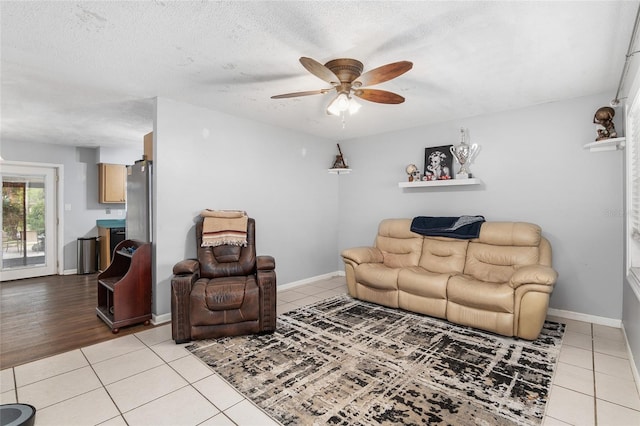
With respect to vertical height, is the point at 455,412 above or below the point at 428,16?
below

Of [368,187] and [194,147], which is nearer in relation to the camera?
[194,147]

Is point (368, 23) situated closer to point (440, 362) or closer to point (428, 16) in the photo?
point (428, 16)

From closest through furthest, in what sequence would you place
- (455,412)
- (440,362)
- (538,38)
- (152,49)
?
(455,412), (538,38), (152,49), (440,362)

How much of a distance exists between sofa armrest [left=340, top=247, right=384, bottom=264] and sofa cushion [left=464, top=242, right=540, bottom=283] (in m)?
1.15

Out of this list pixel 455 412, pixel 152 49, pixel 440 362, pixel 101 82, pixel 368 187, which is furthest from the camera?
pixel 368 187

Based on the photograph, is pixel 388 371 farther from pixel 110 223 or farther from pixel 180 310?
pixel 110 223

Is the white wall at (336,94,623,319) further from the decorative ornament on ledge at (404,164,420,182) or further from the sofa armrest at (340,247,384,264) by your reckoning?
the sofa armrest at (340,247,384,264)

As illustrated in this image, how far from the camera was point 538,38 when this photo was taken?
88.4 inches

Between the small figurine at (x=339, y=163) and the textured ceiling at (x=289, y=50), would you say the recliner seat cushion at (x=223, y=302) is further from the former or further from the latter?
the small figurine at (x=339, y=163)

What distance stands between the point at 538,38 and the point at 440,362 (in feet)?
8.36

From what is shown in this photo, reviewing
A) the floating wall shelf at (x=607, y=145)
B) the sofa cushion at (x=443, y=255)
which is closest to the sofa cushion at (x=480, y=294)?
the sofa cushion at (x=443, y=255)

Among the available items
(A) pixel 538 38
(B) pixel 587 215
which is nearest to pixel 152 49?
(A) pixel 538 38

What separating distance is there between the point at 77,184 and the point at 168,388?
5.52m

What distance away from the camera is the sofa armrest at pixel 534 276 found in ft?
9.16
